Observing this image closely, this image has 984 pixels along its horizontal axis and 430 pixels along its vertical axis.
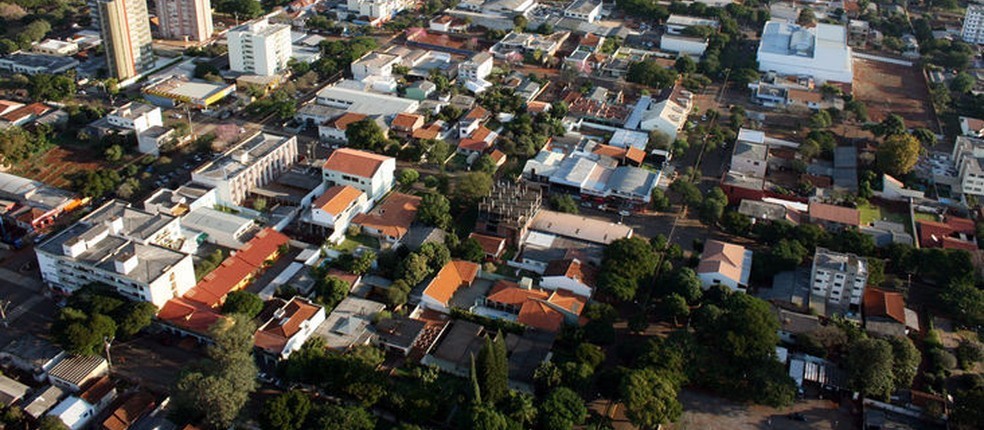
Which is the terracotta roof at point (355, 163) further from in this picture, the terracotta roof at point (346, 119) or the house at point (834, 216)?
the house at point (834, 216)

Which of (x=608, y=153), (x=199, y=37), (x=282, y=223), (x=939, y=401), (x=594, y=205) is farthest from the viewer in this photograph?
(x=199, y=37)

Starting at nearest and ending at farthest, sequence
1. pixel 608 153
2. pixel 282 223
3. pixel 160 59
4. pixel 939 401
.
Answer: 1. pixel 939 401
2. pixel 282 223
3. pixel 608 153
4. pixel 160 59

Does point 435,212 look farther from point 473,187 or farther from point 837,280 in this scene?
point 837,280

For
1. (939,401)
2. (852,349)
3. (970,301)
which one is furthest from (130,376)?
(970,301)

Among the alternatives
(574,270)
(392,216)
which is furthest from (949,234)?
(392,216)

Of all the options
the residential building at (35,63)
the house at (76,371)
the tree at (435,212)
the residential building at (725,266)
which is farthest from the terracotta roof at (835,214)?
the residential building at (35,63)

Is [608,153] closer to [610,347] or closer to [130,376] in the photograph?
[610,347]
